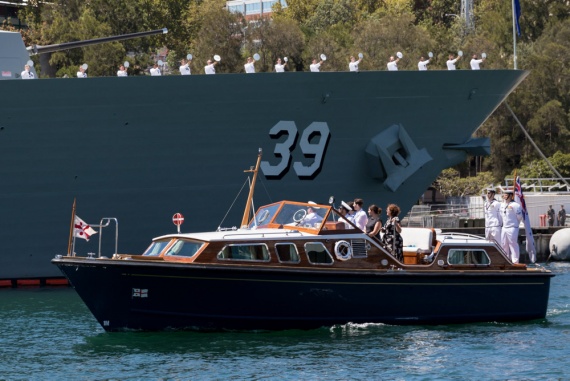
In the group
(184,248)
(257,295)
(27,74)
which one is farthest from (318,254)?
(27,74)

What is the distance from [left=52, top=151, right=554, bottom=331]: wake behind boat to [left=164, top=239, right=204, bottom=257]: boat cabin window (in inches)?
0.8

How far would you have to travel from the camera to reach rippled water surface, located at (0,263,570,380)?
14.0 meters

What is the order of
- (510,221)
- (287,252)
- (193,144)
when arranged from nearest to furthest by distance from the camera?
(287,252)
(510,221)
(193,144)

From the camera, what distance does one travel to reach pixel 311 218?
1675cm

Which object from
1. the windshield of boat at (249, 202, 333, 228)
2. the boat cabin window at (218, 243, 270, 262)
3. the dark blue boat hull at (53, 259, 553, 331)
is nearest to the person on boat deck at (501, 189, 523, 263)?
the dark blue boat hull at (53, 259, 553, 331)

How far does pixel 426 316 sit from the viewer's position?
1717 centimetres

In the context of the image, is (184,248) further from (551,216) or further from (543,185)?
(543,185)

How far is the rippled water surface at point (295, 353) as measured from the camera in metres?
14.0

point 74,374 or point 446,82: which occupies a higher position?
point 446,82

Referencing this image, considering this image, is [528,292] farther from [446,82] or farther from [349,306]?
[446,82]

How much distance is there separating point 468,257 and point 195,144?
8011 mm

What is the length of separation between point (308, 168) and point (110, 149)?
169 inches

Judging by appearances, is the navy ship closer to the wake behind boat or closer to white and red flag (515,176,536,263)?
white and red flag (515,176,536,263)

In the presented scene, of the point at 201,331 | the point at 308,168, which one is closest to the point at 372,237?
the point at 201,331
